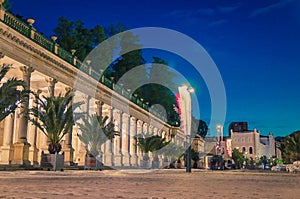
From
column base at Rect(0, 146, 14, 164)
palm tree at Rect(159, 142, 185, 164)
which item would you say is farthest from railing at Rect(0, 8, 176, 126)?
palm tree at Rect(159, 142, 185, 164)

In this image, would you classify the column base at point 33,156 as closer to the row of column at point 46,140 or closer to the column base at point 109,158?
the row of column at point 46,140

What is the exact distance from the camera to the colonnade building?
2361 cm

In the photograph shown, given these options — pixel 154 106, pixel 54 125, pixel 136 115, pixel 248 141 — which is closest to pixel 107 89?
pixel 136 115

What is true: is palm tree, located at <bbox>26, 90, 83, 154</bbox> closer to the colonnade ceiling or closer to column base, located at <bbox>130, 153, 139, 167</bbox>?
the colonnade ceiling

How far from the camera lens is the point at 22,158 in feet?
76.8

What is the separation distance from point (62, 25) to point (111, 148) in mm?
18917

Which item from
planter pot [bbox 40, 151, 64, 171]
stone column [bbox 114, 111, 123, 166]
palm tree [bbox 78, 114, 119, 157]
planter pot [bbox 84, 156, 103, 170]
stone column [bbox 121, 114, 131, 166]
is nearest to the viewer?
planter pot [bbox 40, 151, 64, 171]

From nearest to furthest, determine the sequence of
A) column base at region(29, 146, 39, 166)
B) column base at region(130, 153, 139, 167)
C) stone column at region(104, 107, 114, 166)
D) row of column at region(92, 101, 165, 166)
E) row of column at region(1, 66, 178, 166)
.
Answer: row of column at region(1, 66, 178, 166) → column base at region(29, 146, 39, 166) → stone column at region(104, 107, 114, 166) → row of column at region(92, 101, 165, 166) → column base at region(130, 153, 139, 167)

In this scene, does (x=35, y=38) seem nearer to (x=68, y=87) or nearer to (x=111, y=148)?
(x=68, y=87)

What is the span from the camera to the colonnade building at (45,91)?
2361 cm

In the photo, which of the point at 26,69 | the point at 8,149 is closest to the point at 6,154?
the point at 8,149

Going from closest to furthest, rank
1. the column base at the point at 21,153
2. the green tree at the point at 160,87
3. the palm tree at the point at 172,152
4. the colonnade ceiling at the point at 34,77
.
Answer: the column base at the point at 21,153, the colonnade ceiling at the point at 34,77, the palm tree at the point at 172,152, the green tree at the point at 160,87

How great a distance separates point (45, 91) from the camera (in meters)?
33.5

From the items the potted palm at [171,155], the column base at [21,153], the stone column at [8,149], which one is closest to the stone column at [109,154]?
the potted palm at [171,155]
